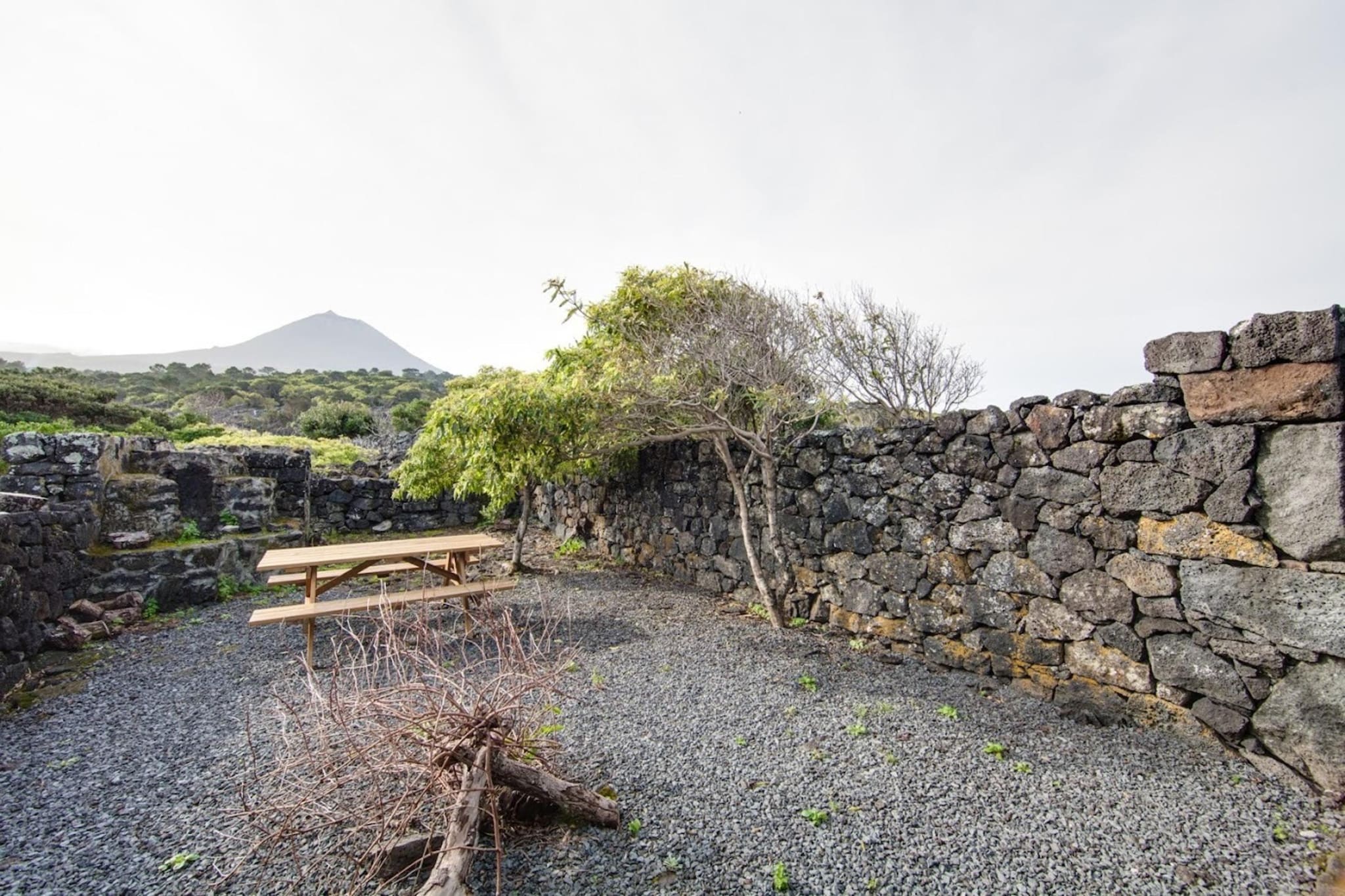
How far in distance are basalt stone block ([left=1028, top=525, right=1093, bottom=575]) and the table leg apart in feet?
16.8

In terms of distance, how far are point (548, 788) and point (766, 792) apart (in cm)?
104

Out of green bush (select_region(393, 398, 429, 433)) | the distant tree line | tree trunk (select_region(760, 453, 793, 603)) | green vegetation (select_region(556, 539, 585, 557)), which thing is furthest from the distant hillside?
tree trunk (select_region(760, 453, 793, 603))

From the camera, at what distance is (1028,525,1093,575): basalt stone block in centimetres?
371

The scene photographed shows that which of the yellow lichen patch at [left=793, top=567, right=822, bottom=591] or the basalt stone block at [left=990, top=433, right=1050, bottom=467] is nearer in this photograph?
the basalt stone block at [left=990, top=433, right=1050, bottom=467]

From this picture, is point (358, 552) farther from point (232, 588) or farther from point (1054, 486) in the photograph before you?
point (1054, 486)

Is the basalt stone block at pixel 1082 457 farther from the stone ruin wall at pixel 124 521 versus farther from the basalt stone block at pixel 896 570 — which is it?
the stone ruin wall at pixel 124 521

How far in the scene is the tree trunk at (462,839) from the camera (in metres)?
1.92

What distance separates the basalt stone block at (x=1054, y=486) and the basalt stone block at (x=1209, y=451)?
41 centimetres

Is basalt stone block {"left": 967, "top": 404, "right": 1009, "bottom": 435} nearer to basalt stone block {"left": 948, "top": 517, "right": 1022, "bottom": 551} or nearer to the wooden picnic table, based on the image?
basalt stone block {"left": 948, "top": 517, "right": 1022, "bottom": 551}

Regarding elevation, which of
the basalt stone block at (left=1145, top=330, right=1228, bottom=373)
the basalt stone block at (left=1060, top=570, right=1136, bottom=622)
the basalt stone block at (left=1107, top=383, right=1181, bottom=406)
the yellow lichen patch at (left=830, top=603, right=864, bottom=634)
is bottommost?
the yellow lichen patch at (left=830, top=603, right=864, bottom=634)

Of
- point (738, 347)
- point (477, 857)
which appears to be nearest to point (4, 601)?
point (477, 857)

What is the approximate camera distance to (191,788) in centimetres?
285

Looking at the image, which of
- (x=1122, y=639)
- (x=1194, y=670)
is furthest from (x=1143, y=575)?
(x=1194, y=670)

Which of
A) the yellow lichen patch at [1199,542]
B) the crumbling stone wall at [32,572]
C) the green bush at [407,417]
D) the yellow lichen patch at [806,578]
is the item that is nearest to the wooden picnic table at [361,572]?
the crumbling stone wall at [32,572]
